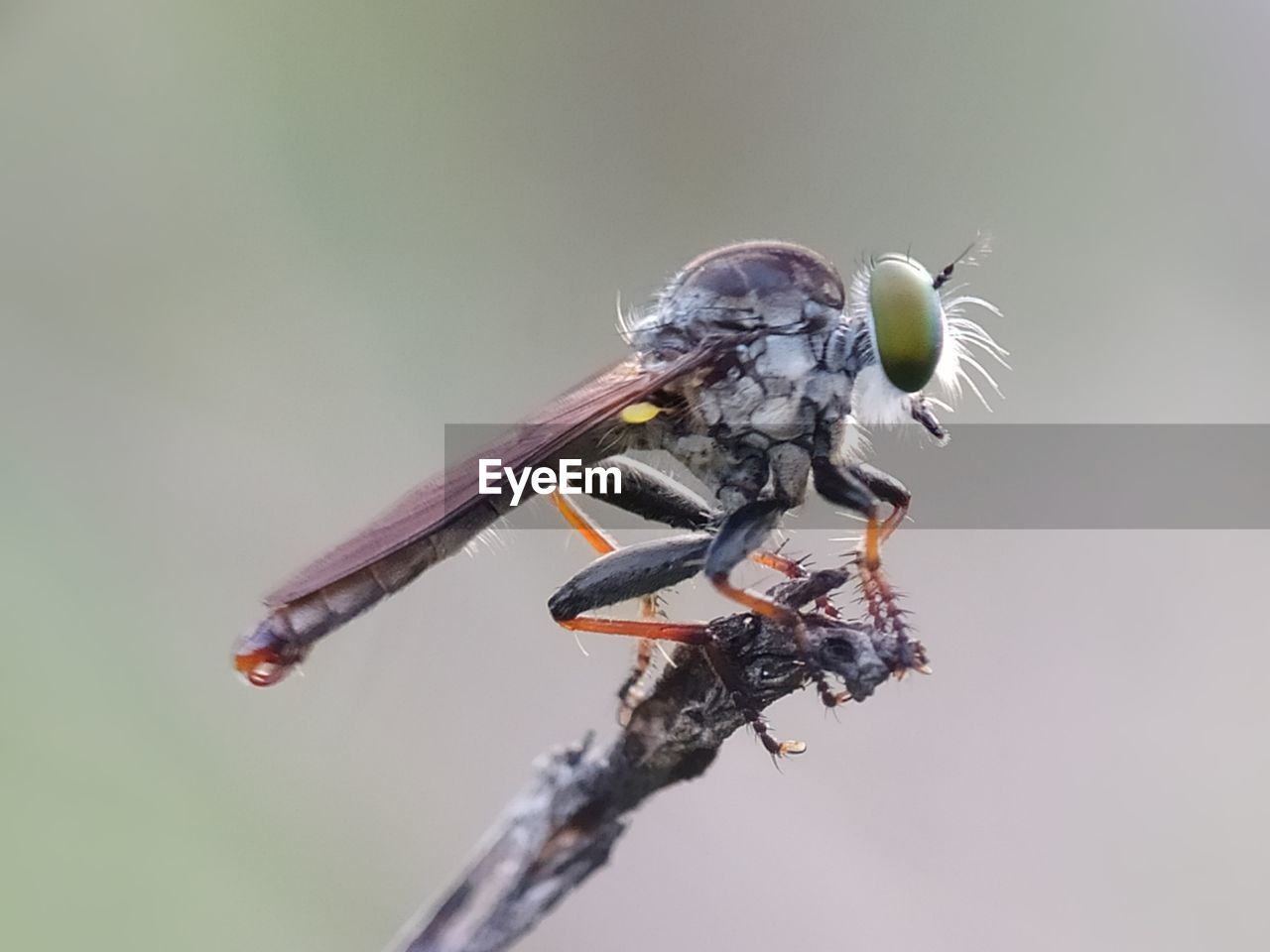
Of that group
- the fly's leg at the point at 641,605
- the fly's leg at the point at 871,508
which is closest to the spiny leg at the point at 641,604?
the fly's leg at the point at 641,605

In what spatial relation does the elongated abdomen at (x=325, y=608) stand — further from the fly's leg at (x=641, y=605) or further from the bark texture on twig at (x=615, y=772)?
the bark texture on twig at (x=615, y=772)

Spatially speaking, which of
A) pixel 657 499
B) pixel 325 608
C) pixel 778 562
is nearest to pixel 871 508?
pixel 778 562

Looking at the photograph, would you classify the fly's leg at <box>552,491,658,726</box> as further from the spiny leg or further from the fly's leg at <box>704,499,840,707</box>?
the fly's leg at <box>704,499,840,707</box>

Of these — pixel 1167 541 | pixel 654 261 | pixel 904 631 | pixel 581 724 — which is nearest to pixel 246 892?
pixel 581 724

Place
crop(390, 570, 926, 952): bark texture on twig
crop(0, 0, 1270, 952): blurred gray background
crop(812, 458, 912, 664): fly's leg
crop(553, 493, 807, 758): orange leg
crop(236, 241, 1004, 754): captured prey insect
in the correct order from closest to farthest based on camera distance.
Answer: crop(390, 570, 926, 952): bark texture on twig, crop(553, 493, 807, 758): orange leg, crop(812, 458, 912, 664): fly's leg, crop(236, 241, 1004, 754): captured prey insect, crop(0, 0, 1270, 952): blurred gray background

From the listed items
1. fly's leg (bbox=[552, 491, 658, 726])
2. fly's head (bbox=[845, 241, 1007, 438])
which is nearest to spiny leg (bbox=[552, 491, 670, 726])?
fly's leg (bbox=[552, 491, 658, 726])

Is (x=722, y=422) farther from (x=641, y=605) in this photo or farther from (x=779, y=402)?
(x=641, y=605)

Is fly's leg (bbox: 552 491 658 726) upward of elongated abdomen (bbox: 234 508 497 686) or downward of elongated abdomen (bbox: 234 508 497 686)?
upward
